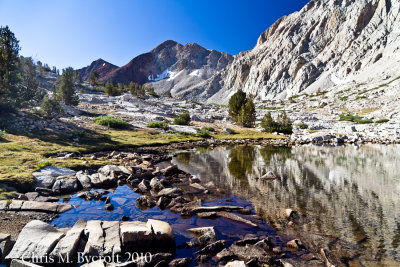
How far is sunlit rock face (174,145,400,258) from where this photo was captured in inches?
372

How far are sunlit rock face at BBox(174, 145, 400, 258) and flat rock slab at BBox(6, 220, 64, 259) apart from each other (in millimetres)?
9301

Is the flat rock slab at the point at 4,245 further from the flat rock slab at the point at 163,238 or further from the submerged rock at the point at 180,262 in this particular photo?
the submerged rock at the point at 180,262

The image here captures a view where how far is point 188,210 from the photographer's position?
37.8 ft

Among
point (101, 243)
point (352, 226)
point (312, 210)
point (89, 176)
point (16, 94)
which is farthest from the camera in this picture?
point (16, 94)

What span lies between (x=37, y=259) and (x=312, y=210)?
12.6 m

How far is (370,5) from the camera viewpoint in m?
162

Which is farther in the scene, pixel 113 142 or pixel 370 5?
pixel 370 5

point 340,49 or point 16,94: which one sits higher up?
point 340,49

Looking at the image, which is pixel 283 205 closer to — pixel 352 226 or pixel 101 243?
pixel 352 226

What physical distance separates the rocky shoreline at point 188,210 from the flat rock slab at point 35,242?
0.11 metres

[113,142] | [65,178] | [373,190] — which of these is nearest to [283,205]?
[373,190]

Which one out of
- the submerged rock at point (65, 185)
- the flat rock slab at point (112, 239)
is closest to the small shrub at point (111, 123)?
the submerged rock at point (65, 185)

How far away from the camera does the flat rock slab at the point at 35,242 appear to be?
6.54 m

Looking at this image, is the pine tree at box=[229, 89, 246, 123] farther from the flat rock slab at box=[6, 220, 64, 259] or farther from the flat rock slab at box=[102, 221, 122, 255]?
the flat rock slab at box=[6, 220, 64, 259]
